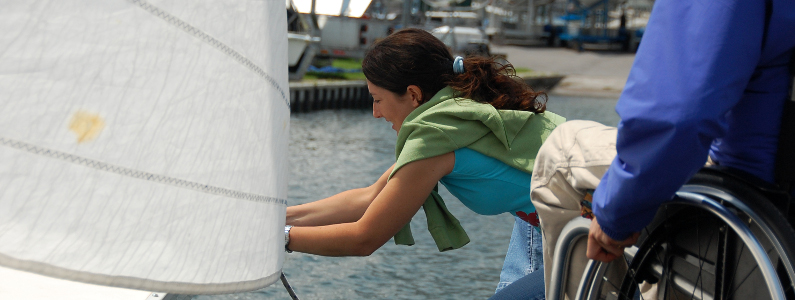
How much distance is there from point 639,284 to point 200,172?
88 cm

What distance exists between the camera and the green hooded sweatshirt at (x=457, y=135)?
2012 mm

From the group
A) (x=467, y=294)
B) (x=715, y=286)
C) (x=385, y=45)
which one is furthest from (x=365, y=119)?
(x=715, y=286)

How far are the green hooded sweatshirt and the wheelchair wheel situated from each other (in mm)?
527

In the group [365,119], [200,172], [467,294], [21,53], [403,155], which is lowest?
[365,119]

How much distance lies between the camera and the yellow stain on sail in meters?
1.31

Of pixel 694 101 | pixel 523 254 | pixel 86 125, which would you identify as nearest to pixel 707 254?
pixel 694 101

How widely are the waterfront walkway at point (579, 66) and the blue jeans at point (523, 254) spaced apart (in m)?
17.7

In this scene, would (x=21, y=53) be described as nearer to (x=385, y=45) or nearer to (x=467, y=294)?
(x=385, y=45)

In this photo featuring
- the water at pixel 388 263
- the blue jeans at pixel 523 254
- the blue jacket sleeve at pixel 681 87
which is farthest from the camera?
the water at pixel 388 263

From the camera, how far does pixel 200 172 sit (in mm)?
1445

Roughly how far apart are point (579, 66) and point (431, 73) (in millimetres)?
24670

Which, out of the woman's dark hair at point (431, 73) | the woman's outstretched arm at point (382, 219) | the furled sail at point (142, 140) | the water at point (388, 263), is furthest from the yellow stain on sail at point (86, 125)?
the water at point (388, 263)

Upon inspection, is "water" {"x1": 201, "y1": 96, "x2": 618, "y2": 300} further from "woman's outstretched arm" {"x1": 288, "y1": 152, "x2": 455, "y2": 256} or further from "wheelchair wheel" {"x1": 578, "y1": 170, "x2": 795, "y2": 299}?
"wheelchair wheel" {"x1": 578, "y1": 170, "x2": 795, "y2": 299}

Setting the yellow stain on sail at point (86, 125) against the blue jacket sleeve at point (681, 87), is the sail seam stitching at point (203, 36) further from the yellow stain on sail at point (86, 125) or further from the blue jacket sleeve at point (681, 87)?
the blue jacket sleeve at point (681, 87)
